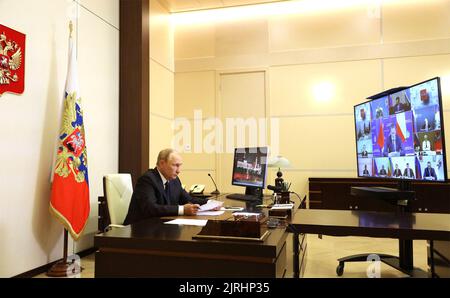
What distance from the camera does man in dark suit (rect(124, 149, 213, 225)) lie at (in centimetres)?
230

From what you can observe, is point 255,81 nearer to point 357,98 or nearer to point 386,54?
point 357,98

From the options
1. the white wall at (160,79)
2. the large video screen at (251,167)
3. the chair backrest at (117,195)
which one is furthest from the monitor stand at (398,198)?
the white wall at (160,79)

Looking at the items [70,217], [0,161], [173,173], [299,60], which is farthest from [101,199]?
[299,60]

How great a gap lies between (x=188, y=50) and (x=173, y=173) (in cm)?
371

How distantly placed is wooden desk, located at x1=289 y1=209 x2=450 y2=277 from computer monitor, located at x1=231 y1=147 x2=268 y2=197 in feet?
3.18

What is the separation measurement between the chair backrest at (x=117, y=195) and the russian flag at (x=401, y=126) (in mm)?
2164

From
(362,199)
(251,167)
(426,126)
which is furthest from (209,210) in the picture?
(362,199)

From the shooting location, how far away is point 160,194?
255 centimetres

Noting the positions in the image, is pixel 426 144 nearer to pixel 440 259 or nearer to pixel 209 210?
pixel 440 259

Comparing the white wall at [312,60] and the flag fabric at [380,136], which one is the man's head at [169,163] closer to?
the flag fabric at [380,136]

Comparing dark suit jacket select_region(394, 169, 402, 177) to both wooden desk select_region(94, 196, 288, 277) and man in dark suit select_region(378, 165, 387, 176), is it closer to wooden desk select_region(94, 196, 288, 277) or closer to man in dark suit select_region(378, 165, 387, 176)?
man in dark suit select_region(378, 165, 387, 176)

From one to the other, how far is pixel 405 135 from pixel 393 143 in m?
0.15

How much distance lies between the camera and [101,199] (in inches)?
145

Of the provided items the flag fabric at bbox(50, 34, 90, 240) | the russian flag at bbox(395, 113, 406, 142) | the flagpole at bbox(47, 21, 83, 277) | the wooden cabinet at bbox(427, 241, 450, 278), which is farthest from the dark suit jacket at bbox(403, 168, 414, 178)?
the flagpole at bbox(47, 21, 83, 277)
